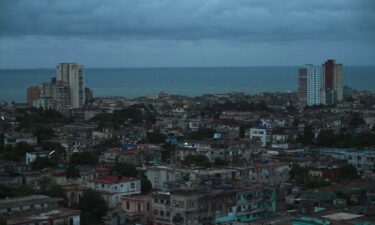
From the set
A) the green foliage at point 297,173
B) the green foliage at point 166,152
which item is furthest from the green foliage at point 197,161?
the green foliage at point 297,173

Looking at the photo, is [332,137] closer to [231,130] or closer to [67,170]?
[231,130]

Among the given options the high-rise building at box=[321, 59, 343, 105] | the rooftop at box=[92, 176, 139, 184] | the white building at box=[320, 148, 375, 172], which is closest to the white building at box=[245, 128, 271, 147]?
the white building at box=[320, 148, 375, 172]

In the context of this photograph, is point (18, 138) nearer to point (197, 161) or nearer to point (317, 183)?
point (197, 161)

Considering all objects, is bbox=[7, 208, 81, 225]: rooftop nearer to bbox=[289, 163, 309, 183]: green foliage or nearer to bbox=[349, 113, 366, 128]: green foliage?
bbox=[289, 163, 309, 183]: green foliage

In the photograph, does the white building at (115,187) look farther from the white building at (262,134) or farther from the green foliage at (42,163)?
the white building at (262,134)

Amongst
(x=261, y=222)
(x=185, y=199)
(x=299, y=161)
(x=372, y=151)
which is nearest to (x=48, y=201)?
(x=185, y=199)
